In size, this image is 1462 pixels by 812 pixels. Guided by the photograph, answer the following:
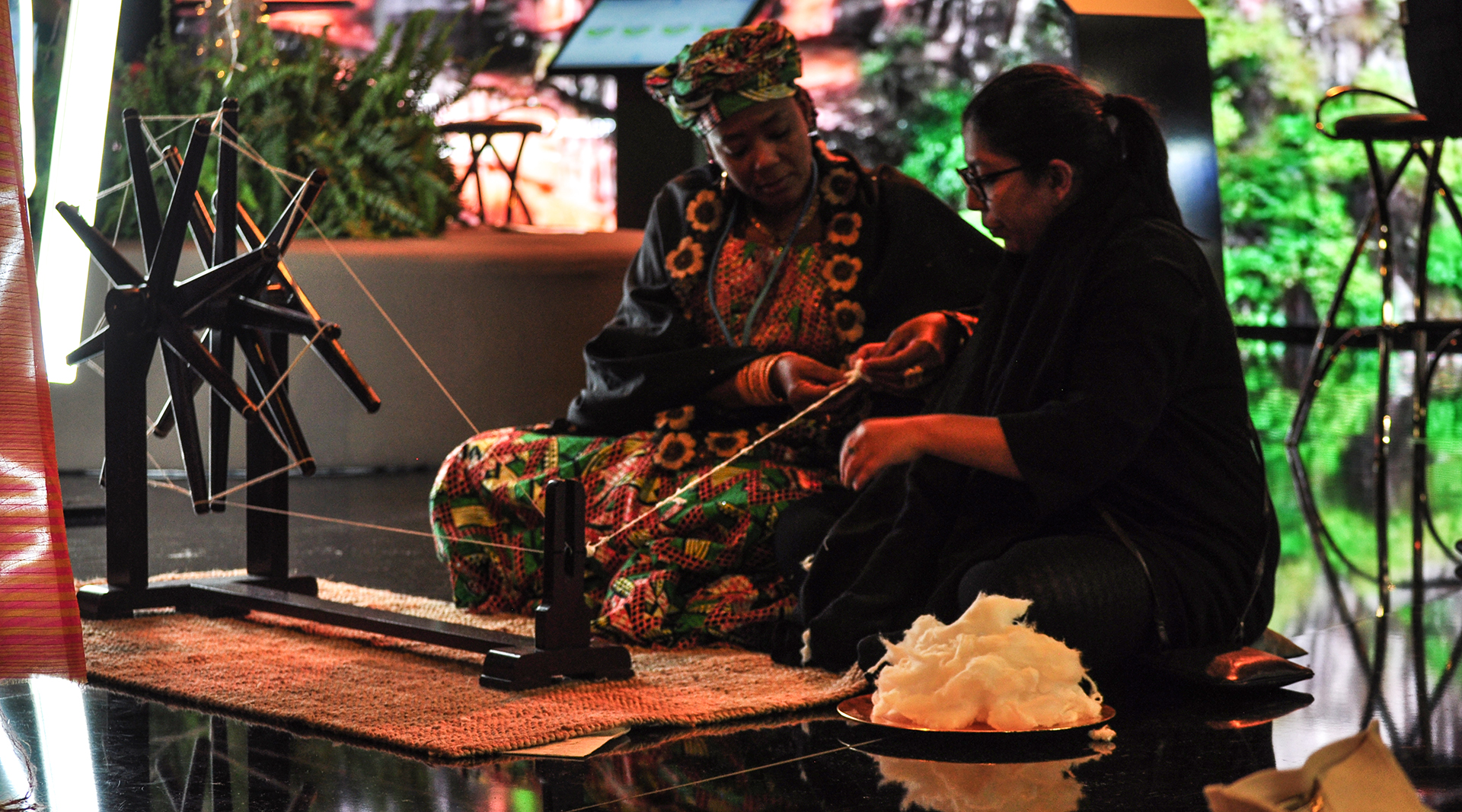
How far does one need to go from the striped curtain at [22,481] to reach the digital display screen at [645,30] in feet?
16.0

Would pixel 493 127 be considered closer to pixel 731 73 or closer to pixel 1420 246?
pixel 1420 246

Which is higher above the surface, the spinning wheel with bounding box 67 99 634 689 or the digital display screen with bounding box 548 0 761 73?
the digital display screen with bounding box 548 0 761 73

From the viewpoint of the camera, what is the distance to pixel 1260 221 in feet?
31.0

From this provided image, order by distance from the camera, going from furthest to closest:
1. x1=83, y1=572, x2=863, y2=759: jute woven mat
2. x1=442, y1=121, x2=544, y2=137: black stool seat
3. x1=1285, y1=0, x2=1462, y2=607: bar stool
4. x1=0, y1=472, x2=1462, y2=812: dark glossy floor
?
x1=442, y1=121, x2=544, y2=137: black stool seat < x1=1285, y1=0, x2=1462, y2=607: bar stool < x1=83, y1=572, x2=863, y2=759: jute woven mat < x1=0, y1=472, x2=1462, y2=812: dark glossy floor

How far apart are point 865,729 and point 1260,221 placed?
8449mm

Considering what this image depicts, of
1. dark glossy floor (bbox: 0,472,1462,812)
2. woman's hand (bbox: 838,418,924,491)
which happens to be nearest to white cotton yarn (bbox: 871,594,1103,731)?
dark glossy floor (bbox: 0,472,1462,812)

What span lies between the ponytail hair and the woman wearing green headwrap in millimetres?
430

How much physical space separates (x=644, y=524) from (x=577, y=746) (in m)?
0.72

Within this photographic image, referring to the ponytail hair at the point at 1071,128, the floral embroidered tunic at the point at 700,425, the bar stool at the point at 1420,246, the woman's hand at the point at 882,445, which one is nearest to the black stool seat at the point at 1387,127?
the bar stool at the point at 1420,246

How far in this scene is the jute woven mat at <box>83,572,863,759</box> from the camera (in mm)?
1775

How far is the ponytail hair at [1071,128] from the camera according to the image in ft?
6.15

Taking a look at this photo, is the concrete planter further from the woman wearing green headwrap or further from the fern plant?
the woman wearing green headwrap

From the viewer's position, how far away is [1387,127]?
389 centimetres

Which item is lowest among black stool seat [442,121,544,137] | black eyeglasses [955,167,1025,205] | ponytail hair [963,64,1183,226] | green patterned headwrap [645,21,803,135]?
Answer: black eyeglasses [955,167,1025,205]
